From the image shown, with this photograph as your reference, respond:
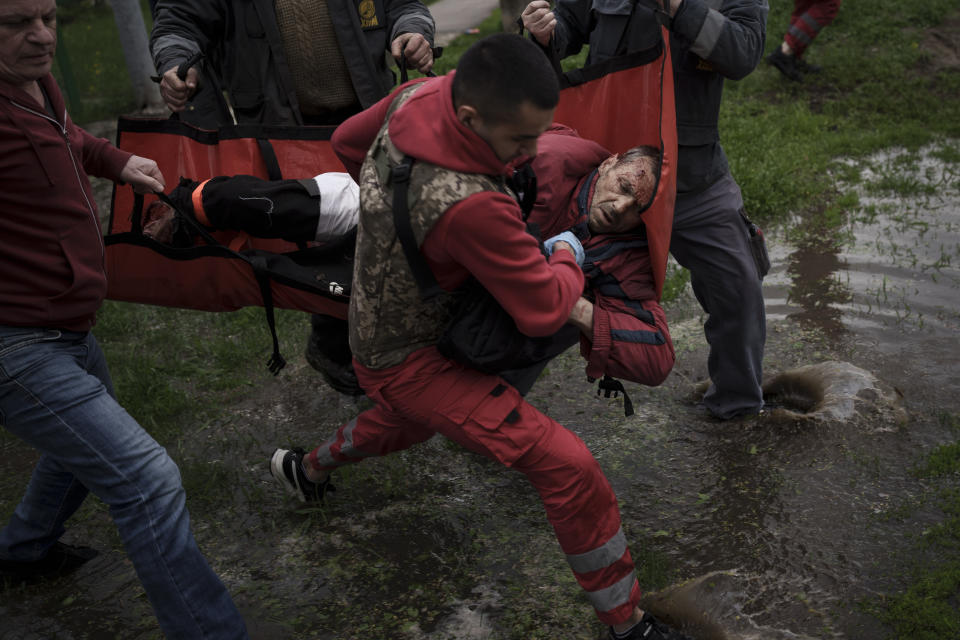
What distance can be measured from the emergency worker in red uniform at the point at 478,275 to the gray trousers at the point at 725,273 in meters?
0.88

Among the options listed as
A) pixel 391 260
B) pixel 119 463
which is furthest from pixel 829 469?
pixel 119 463

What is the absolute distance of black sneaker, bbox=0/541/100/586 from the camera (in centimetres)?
343

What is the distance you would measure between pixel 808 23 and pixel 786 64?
0.44 m

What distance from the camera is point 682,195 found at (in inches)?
146

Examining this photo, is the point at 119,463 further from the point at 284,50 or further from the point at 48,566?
the point at 284,50

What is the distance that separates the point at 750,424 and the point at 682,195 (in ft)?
3.84

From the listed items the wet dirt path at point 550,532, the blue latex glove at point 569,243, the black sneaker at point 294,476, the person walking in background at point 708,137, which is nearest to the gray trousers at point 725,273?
the person walking in background at point 708,137

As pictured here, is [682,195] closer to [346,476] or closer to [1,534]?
[346,476]

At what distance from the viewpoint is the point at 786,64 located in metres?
9.12

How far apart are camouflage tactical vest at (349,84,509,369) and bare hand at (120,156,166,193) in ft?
2.91

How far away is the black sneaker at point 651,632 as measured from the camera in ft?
9.08

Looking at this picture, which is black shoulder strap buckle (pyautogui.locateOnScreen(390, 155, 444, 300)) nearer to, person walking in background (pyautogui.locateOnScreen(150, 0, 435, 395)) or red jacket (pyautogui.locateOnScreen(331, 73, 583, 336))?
red jacket (pyautogui.locateOnScreen(331, 73, 583, 336))

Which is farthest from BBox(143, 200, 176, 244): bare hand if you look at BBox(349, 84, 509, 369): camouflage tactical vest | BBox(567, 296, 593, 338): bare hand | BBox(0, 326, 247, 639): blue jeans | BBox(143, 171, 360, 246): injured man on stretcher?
BBox(567, 296, 593, 338): bare hand

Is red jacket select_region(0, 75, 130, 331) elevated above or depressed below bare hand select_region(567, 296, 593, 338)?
above
